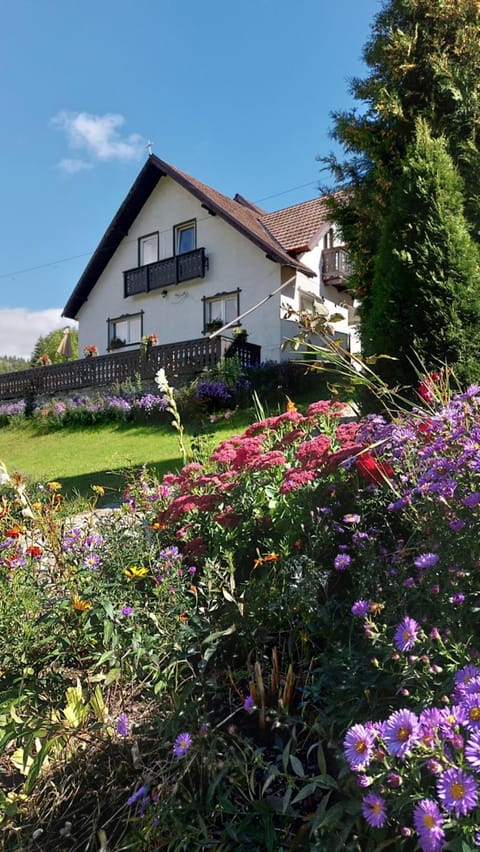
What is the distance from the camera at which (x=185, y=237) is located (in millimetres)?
17125

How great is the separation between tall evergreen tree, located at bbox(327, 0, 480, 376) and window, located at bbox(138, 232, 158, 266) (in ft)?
40.2

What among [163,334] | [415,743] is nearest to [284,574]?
[415,743]

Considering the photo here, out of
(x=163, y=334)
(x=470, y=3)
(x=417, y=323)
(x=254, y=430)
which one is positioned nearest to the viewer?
(x=254, y=430)

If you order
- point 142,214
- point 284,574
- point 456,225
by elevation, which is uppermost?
point 142,214

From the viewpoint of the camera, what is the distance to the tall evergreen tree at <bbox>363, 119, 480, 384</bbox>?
4.35 meters

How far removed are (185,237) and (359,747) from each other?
1767cm

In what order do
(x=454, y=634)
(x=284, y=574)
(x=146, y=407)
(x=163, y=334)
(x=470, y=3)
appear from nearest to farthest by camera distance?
(x=454, y=634) → (x=284, y=574) → (x=470, y=3) → (x=146, y=407) → (x=163, y=334)

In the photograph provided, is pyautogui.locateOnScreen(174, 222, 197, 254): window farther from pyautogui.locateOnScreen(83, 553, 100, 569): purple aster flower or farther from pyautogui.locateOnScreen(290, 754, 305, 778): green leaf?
pyautogui.locateOnScreen(290, 754, 305, 778): green leaf

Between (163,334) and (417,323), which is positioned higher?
(163,334)

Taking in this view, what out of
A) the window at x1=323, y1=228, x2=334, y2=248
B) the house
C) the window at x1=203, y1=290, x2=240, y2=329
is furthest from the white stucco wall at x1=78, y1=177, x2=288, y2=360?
the window at x1=323, y1=228, x2=334, y2=248

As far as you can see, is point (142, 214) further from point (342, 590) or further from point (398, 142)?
point (342, 590)

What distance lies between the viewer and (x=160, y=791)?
129 cm

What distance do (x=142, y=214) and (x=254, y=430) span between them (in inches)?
671

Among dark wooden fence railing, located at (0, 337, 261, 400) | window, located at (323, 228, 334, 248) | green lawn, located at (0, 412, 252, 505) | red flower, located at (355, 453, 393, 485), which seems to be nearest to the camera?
red flower, located at (355, 453, 393, 485)
